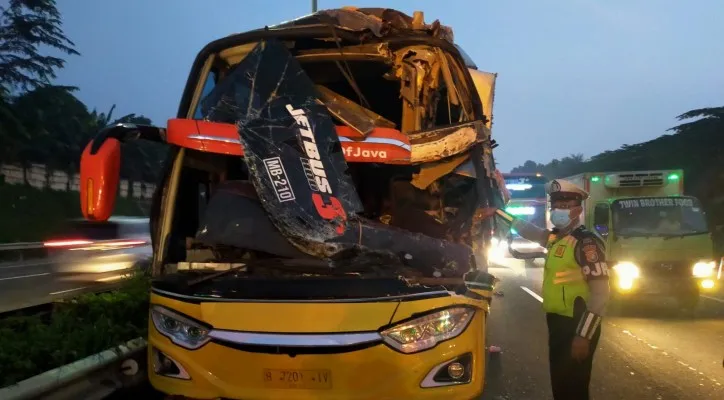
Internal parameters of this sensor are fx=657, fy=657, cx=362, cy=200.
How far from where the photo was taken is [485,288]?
149 inches

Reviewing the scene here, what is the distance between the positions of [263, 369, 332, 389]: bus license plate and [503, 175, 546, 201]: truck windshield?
21902 mm

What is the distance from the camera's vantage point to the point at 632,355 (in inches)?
303

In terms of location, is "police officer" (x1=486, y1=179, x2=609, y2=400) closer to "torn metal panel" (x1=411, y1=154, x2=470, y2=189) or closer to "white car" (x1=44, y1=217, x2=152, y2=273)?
"torn metal panel" (x1=411, y1=154, x2=470, y2=189)

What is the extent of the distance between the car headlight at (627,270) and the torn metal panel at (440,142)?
25.9ft

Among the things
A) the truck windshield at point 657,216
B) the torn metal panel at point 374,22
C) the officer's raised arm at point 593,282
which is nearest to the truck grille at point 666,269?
the truck windshield at point 657,216

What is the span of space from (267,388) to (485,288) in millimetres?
1342

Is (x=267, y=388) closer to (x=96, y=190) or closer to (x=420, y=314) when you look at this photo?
(x=420, y=314)

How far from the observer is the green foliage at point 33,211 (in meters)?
27.5

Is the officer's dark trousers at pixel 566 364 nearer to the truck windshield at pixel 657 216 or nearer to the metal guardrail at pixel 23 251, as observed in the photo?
the truck windshield at pixel 657 216

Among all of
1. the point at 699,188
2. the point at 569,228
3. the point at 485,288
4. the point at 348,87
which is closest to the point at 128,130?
the point at 348,87

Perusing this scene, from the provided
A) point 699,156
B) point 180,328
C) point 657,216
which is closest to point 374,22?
point 180,328

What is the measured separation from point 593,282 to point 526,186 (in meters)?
21.0

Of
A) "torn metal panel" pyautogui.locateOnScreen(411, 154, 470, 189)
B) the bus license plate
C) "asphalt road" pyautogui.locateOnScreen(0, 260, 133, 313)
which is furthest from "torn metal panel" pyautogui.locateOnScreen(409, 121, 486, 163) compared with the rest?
"asphalt road" pyautogui.locateOnScreen(0, 260, 133, 313)

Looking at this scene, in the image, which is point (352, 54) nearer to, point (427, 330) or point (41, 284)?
point (427, 330)
